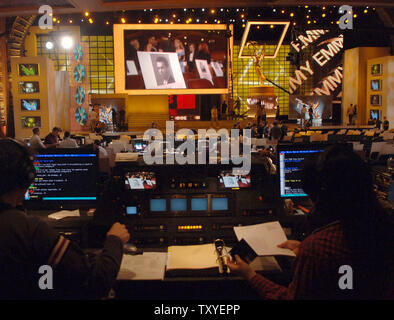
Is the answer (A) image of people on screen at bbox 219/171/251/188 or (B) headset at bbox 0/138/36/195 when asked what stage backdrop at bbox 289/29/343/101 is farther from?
(B) headset at bbox 0/138/36/195

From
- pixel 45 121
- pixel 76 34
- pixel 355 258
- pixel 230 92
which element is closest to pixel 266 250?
pixel 355 258

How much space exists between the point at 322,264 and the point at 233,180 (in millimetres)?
1149

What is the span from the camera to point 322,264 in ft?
4.30

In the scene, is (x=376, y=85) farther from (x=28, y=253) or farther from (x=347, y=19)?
(x=28, y=253)

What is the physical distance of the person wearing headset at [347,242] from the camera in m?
1.31

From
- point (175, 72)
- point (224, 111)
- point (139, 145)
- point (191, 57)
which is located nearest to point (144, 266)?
point (139, 145)

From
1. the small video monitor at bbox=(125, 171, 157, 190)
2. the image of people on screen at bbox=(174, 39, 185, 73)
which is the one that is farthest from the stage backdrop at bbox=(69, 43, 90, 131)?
the small video monitor at bbox=(125, 171, 157, 190)

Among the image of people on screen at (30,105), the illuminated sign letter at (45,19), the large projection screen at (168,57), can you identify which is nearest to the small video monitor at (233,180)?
the illuminated sign letter at (45,19)

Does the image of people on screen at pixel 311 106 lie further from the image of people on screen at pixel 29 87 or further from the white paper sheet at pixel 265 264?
the white paper sheet at pixel 265 264

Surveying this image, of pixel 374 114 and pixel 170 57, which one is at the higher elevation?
pixel 170 57

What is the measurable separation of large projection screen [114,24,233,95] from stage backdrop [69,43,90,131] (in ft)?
6.10

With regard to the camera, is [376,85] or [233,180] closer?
[233,180]

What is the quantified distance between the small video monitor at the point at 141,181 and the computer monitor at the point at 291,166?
0.83m

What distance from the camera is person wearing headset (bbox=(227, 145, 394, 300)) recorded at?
1.31 meters
